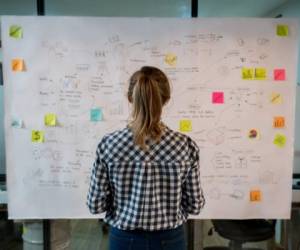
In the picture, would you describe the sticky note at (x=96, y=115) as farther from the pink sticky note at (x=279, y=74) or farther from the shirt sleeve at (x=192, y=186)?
the pink sticky note at (x=279, y=74)

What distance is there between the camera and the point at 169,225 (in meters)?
1.32

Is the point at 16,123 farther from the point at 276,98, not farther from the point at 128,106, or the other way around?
the point at 276,98

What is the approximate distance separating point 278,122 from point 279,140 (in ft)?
0.39

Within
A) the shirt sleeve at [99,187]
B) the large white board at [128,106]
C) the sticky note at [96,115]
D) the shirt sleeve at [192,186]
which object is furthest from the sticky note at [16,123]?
the shirt sleeve at [192,186]

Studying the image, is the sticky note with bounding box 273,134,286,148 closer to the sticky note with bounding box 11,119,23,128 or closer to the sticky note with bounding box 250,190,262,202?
the sticky note with bounding box 250,190,262,202

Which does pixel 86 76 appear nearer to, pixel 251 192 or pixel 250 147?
pixel 250 147

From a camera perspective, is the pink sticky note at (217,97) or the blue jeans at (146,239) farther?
the pink sticky note at (217,97)

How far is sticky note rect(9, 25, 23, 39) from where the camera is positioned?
2057 millimetres

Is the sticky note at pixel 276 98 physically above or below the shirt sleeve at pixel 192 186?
above

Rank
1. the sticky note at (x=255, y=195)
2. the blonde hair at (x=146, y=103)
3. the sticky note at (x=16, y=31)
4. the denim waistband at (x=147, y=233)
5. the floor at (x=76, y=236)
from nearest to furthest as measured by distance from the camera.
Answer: the blonde hair at (x=146, y=103)
the denim waistband at (x=147, y=233)
the sticky note at (x=16, y=31)
the sticky note at (x=255, y=195)
the floor at (x=76, y=236)

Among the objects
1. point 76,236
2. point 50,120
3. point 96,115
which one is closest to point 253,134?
point 96,115

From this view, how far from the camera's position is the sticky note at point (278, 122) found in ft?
7.02

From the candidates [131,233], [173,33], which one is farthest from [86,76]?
[131,233]

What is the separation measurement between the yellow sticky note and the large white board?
33 millimetres
